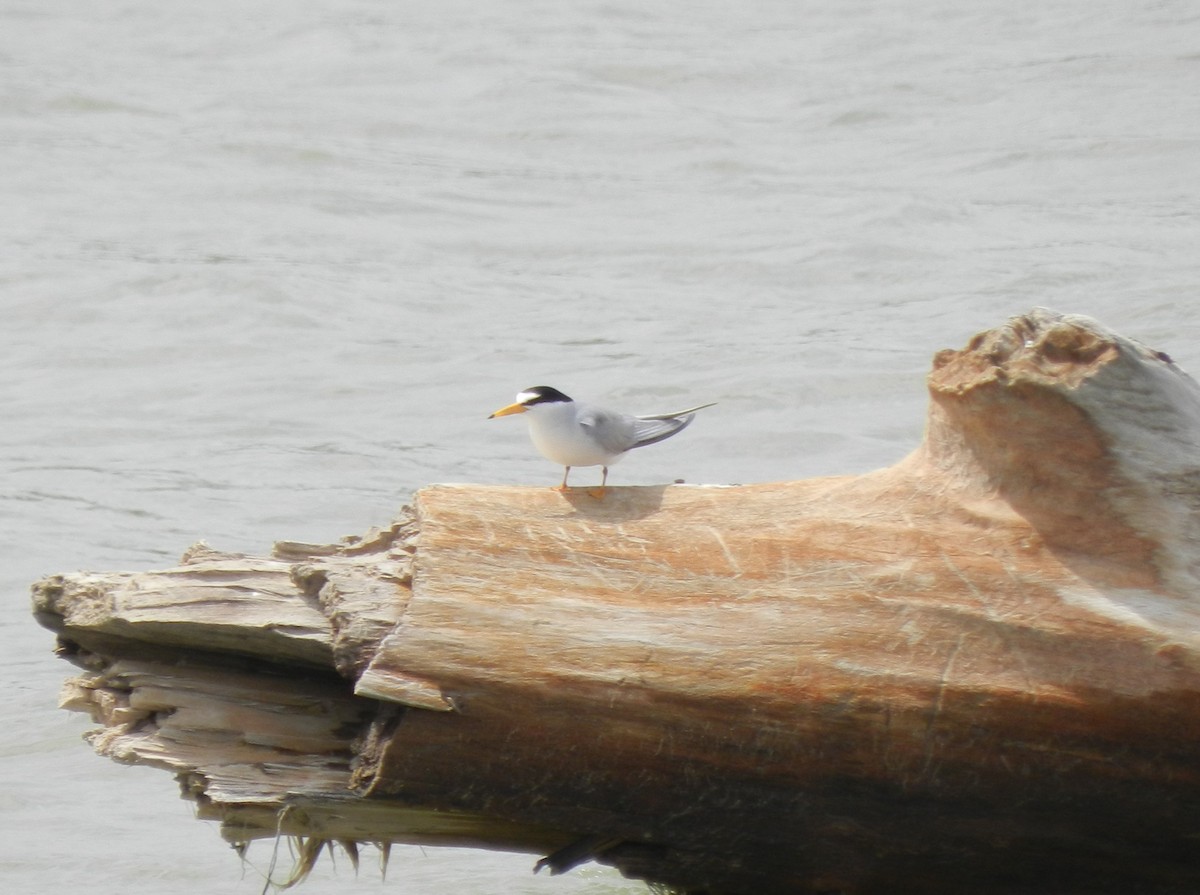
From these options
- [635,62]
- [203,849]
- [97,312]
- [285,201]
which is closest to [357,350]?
[97,312]

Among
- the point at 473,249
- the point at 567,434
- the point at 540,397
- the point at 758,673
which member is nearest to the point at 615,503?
the point at 567,434

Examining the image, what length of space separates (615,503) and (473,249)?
8917 mm

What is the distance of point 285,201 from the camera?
1428 centimetres

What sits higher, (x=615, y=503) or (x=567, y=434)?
(x=567, y=434)

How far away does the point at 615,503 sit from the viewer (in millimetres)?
4230

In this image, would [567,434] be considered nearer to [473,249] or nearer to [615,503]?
[615,503]

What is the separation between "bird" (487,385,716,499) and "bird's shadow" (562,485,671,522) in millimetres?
250

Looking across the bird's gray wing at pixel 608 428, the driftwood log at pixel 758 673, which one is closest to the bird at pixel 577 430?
the bird's gray wing at pixel 608 428

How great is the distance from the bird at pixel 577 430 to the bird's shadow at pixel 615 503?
25 cm

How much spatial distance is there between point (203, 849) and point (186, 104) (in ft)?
39.3

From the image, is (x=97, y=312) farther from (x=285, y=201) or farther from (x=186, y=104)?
(x=186, y=104)

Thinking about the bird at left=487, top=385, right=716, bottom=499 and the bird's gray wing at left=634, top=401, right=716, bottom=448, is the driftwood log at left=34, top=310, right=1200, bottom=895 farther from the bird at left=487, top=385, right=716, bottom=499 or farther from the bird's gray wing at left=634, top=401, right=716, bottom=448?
the bird's gray wing at left=634, top=401, right=716, bottom=448

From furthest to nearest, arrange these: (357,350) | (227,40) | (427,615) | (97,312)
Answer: (227,40)
(97,312)
(357,350)
(427,615)

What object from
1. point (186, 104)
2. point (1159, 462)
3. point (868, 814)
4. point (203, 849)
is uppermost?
point (186, 104)
